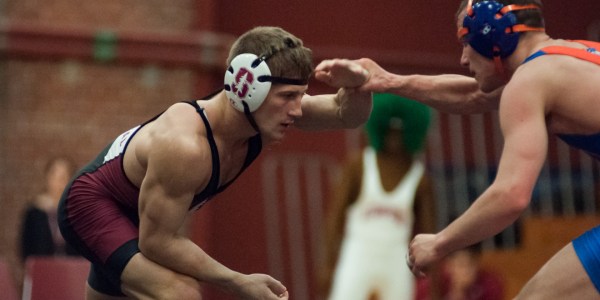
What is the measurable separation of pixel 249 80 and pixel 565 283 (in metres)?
1.29

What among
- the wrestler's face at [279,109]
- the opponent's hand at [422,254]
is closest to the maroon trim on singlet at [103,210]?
the wrestler's face at [279,109]

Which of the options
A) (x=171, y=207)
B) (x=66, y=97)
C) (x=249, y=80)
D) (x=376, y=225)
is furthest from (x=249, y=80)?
(x=66, y=97)

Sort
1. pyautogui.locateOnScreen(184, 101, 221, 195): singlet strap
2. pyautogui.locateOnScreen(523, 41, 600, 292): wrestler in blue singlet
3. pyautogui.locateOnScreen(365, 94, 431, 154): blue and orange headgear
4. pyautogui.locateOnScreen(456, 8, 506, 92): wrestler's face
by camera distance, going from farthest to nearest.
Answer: pyautogui.locateOnScreen(365, 94, 431, 154): blue and orange headgear
pyautogui.locateOnScreen(184, 101, 221, 195): singlet strap
pyautogui.locateOnScreen(456, 8, 506, 92): wrestler's face
pyautogui.locateOnScreen(523, 41, 600, 292): wrestler in blue singlet

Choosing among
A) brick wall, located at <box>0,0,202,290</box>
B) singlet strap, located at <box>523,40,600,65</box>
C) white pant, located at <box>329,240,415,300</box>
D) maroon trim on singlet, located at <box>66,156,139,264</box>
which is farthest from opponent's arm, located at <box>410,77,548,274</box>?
brick wall, located at <box>0,0,202,290</box>

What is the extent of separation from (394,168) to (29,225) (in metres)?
2.16

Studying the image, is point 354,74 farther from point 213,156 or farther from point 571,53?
point 571,53

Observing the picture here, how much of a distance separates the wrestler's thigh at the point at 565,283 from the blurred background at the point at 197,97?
4.36 meters

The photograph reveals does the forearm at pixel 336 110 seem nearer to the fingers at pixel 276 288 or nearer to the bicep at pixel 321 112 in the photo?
the bicep at pixel 321 112

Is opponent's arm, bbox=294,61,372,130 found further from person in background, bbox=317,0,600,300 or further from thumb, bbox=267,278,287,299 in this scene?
thumb, bbox=267,278,287,299

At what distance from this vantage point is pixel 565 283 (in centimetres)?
390

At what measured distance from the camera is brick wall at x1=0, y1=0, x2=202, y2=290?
8.59m

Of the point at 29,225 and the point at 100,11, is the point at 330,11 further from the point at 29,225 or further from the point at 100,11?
the point at 29,225

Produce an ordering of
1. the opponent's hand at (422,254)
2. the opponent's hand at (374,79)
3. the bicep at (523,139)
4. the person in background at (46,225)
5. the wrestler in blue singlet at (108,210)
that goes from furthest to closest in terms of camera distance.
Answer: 1. the person in background at (46,225)
2. the opponent's hand at (374,79)
3. the wrestler in blue singlet at (108,210)
4. the opponent's hand at (422,254)
5. the bicep at (523,139)

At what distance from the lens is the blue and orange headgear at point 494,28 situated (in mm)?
Result: 4117
